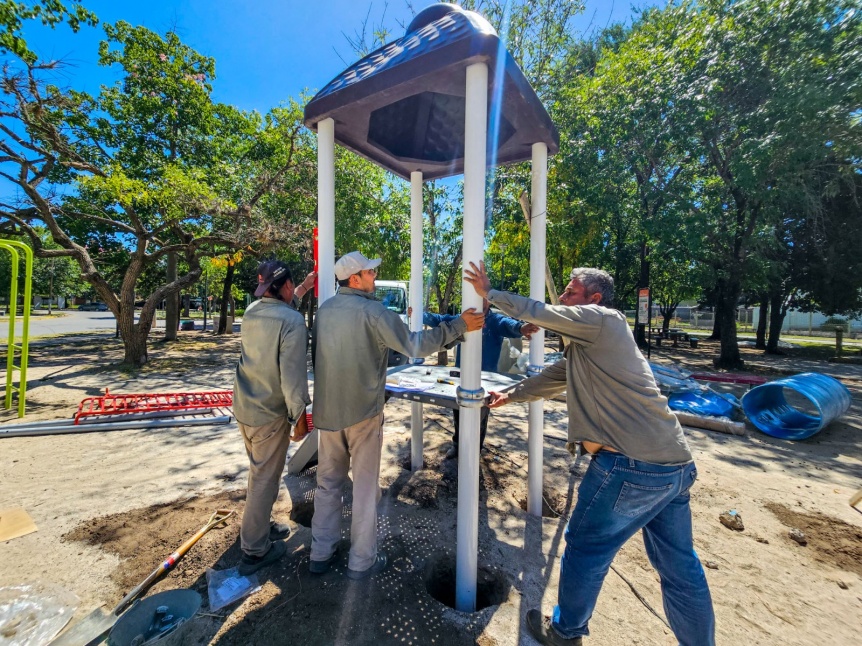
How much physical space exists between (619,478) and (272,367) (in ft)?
7.16

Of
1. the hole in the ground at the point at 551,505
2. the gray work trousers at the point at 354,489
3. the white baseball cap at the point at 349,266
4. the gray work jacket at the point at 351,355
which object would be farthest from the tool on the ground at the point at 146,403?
the hole in the ground at the point at 551,505

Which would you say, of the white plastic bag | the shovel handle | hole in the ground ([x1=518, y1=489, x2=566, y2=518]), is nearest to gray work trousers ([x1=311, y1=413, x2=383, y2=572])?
the white plastic bag

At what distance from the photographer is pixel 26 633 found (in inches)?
82.1

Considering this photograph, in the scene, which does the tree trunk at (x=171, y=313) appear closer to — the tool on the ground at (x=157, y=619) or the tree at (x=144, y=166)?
the tree at (x=144, y=166)

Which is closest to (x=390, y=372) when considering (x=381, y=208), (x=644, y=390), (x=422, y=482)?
(x=422, y=482)

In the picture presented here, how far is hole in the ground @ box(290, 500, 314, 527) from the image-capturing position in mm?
3252

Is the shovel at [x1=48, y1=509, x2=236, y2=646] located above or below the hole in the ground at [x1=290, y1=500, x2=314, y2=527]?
above

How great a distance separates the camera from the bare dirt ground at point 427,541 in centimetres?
224

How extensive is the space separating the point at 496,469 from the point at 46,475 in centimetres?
488

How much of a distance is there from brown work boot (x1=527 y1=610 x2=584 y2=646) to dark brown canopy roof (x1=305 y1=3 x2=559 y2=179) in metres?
3.15

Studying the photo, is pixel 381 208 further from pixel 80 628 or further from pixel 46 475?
pixel 80 628

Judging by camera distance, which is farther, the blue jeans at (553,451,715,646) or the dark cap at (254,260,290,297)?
the dark cap at (254,260,290,297)

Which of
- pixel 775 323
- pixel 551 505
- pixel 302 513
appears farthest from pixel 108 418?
pixel 775 323

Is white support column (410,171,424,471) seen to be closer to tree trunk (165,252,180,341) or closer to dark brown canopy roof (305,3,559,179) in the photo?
dark brown canopy roof (305,3,559,179)
